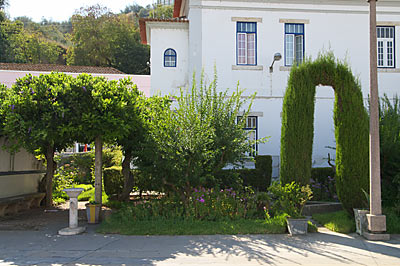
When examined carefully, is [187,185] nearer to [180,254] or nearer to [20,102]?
[180,254]

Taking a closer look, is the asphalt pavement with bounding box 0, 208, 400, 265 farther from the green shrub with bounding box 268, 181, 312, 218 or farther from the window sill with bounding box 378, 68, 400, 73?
the window sill with bounding box 378, 68, 400, 73

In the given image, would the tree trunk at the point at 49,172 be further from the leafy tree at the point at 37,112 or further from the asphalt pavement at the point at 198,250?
the asphalt pavement at the point at 198,250

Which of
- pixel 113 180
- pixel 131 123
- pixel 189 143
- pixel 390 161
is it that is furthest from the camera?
pixel 113 180

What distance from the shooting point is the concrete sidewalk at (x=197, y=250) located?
285 inches

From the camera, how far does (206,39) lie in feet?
54.6

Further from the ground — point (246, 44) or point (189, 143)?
point (246, 44)

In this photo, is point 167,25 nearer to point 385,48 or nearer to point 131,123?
point 131,123

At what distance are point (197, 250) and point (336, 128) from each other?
16.3 feet

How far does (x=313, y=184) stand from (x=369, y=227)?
5359 millimetres

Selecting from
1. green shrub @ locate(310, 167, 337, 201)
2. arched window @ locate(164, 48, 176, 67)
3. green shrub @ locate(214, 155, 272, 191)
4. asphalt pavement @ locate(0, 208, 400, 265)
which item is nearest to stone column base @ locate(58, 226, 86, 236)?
asphalt pavement @ locate(0, 208, 400, 265)

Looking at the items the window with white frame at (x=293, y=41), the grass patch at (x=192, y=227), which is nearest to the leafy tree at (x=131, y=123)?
the grass patch at (x=192, y=227)

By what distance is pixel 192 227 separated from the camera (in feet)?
31.8

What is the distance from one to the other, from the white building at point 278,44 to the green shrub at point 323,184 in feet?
5.99

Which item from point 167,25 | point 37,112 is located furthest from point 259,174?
point 37,112
